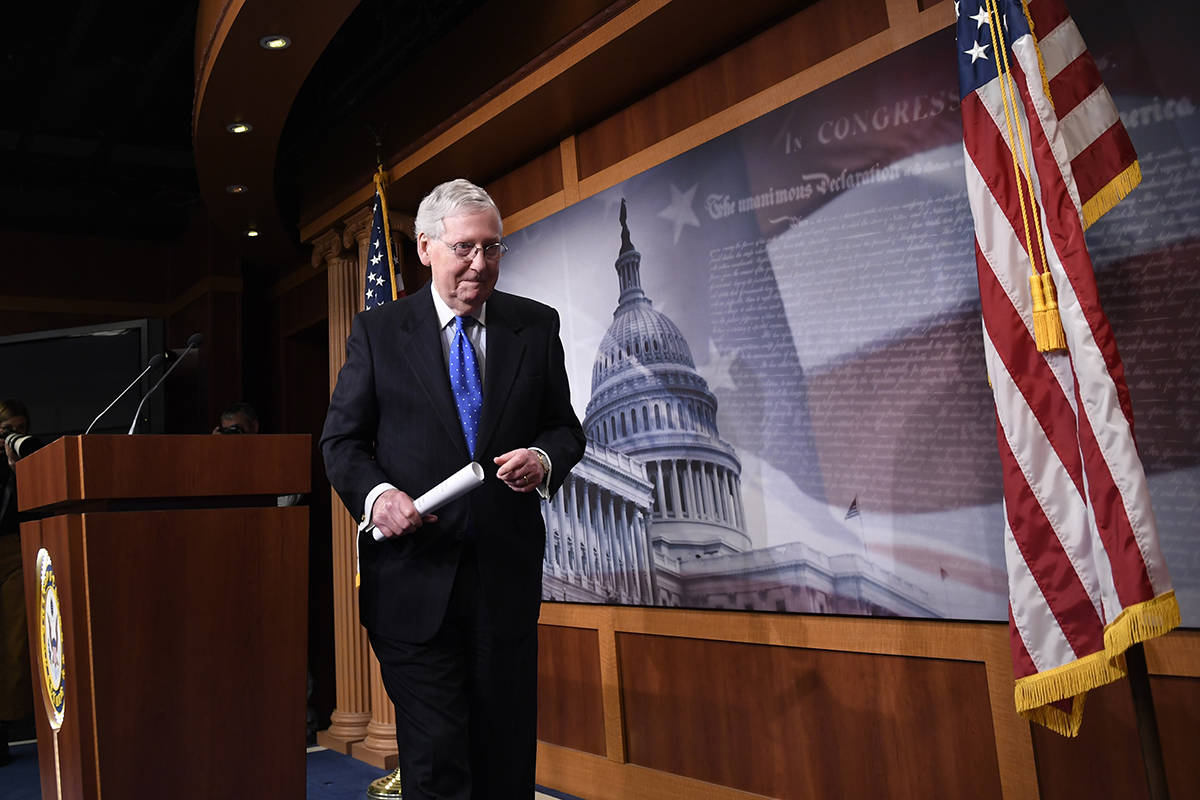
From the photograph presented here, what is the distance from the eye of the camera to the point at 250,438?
1.94m

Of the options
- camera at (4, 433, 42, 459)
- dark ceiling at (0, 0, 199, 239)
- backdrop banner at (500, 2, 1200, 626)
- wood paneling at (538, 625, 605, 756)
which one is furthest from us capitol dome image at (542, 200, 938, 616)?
dark ceiling at (0, 0, 199, 239)

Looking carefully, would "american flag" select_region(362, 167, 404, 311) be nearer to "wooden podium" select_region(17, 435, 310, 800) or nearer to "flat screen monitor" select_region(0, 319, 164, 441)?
"wooden podium" select_region(17, 435, 310, 800)

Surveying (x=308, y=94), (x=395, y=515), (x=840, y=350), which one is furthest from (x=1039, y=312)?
(x=308, y=94)

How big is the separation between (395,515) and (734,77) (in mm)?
2101

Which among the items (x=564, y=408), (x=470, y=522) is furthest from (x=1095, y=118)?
(x=470, y=522)

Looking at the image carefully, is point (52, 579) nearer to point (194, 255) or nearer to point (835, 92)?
point (835, 92)

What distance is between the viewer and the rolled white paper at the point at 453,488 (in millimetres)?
1471

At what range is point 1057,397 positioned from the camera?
5.90 ft

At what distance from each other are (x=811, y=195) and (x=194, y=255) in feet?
17.0

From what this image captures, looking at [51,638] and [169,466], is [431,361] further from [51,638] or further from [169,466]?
[51,638]

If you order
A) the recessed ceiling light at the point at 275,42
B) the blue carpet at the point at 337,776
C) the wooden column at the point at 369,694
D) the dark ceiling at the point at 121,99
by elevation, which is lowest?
the blue carpet at the point at 337,776

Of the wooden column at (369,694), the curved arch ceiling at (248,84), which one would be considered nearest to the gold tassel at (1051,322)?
the curved arch ceiling at (248,84)

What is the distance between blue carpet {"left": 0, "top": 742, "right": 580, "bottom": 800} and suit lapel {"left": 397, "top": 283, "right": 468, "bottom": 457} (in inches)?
92.2

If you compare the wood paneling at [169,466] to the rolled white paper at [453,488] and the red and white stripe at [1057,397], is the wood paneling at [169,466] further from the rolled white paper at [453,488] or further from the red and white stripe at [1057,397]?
the red and white stripe at [1057,397]
